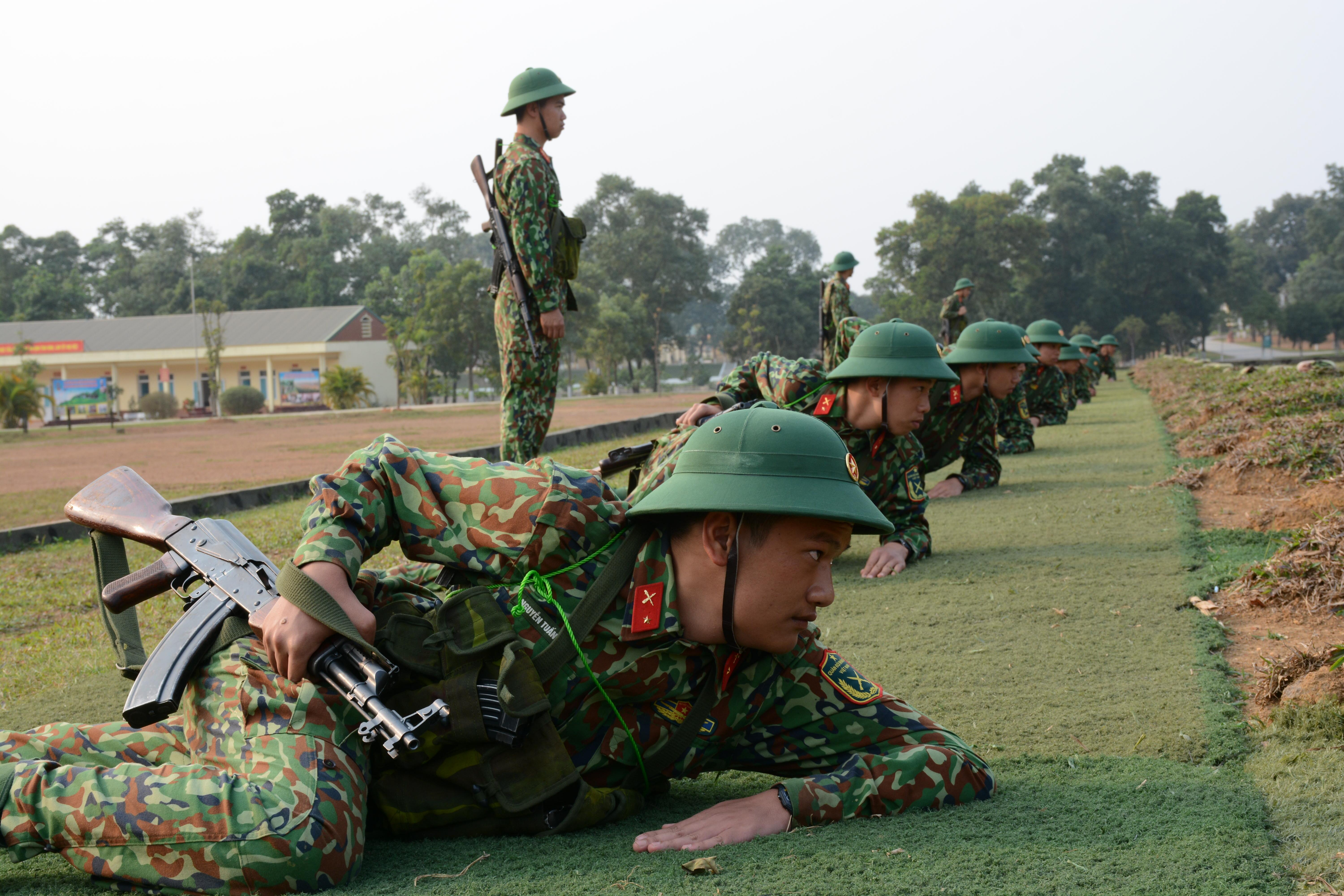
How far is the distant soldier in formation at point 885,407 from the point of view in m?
4.94

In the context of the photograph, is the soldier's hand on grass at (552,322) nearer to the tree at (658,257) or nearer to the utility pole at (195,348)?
the utility pole at (195,348)

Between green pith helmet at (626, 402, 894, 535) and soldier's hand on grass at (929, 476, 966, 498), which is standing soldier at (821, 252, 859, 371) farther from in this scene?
green pith helmet at (626, 402, 894, 535)

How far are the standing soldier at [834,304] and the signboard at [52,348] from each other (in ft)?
144

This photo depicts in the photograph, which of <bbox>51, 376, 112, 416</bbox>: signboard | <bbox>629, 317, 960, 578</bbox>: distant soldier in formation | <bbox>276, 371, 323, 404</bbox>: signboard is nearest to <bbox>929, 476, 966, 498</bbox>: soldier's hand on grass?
<bbox>629, 317, 960, 578</bbox>: distant soldier in formation

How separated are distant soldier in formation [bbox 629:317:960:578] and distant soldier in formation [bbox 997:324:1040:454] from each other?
5342 millimetres

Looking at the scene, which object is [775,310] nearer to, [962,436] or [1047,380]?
[1047,380]

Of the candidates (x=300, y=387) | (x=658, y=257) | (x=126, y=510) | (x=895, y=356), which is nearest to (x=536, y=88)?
(x=895, y=356)

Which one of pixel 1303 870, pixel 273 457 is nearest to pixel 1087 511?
pixel 1303 870

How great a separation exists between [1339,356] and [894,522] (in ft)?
134

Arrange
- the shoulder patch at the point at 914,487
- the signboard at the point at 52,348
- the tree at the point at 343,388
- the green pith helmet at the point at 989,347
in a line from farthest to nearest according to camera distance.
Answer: the signboard at the point at 52,348
the tree at the point at 343,388
the green pith helmet at the point at 989,347
the shoulder patch at the point at 914,487

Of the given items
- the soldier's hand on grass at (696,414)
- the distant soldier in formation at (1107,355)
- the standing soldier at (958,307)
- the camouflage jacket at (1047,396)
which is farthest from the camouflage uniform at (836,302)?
the distant soldier in formation at (1107,355)

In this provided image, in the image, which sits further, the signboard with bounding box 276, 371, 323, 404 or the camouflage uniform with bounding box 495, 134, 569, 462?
the signboard with bounding box 276, 371, 323, 404

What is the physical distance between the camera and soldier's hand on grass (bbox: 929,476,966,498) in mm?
7465

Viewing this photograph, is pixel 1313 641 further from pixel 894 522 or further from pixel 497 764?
pixel 497 764
